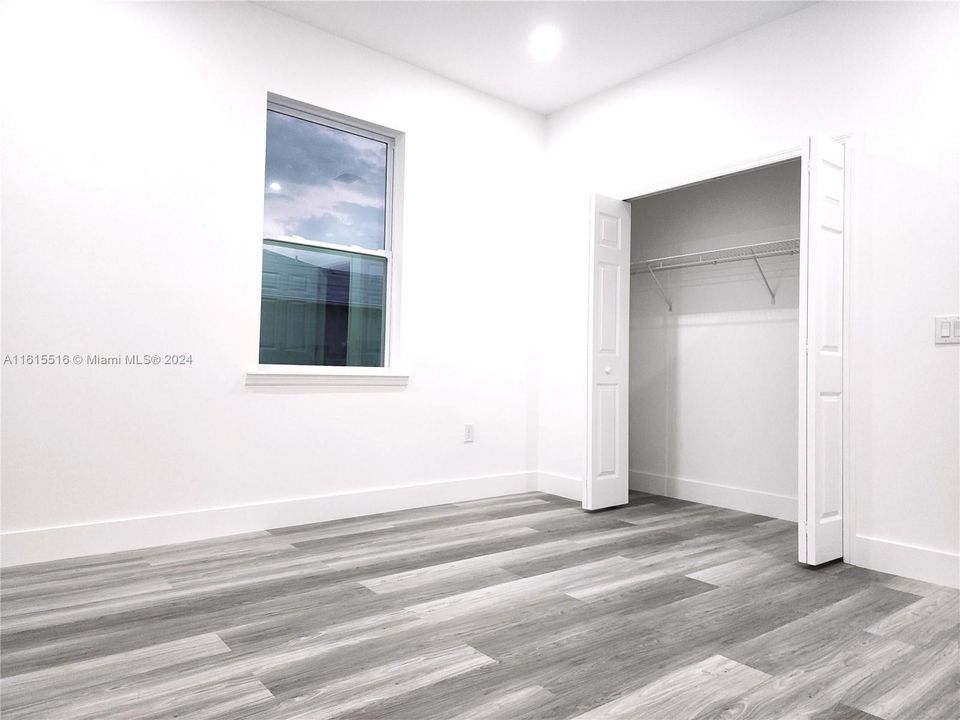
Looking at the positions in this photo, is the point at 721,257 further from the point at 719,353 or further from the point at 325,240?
the point at 325,240

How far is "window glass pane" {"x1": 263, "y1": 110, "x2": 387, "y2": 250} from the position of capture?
12.4 ft

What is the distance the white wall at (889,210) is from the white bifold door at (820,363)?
103 millimetres

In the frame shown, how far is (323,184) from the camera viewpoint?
13.0 feet

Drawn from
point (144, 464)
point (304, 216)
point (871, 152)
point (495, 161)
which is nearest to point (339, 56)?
point (304, 216)

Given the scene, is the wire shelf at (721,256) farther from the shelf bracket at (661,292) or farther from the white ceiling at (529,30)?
the white ceiling at (529,30)

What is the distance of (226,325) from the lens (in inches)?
136

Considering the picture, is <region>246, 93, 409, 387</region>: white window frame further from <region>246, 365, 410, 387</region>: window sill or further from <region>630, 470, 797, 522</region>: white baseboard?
<region>630, 470, 797, 522</region>: white baseboard

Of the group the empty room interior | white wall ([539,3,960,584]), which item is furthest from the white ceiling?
white wall ([539,3,960,584])

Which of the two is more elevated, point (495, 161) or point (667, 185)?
point (495, 161)

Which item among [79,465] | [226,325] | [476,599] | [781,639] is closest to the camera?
[781,639]

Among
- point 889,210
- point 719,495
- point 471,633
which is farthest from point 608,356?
point 471,633

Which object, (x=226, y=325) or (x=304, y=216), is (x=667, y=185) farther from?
(x=226, y=325)

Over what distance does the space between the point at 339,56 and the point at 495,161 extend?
1.27 meters

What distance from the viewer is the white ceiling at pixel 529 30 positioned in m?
3.53
